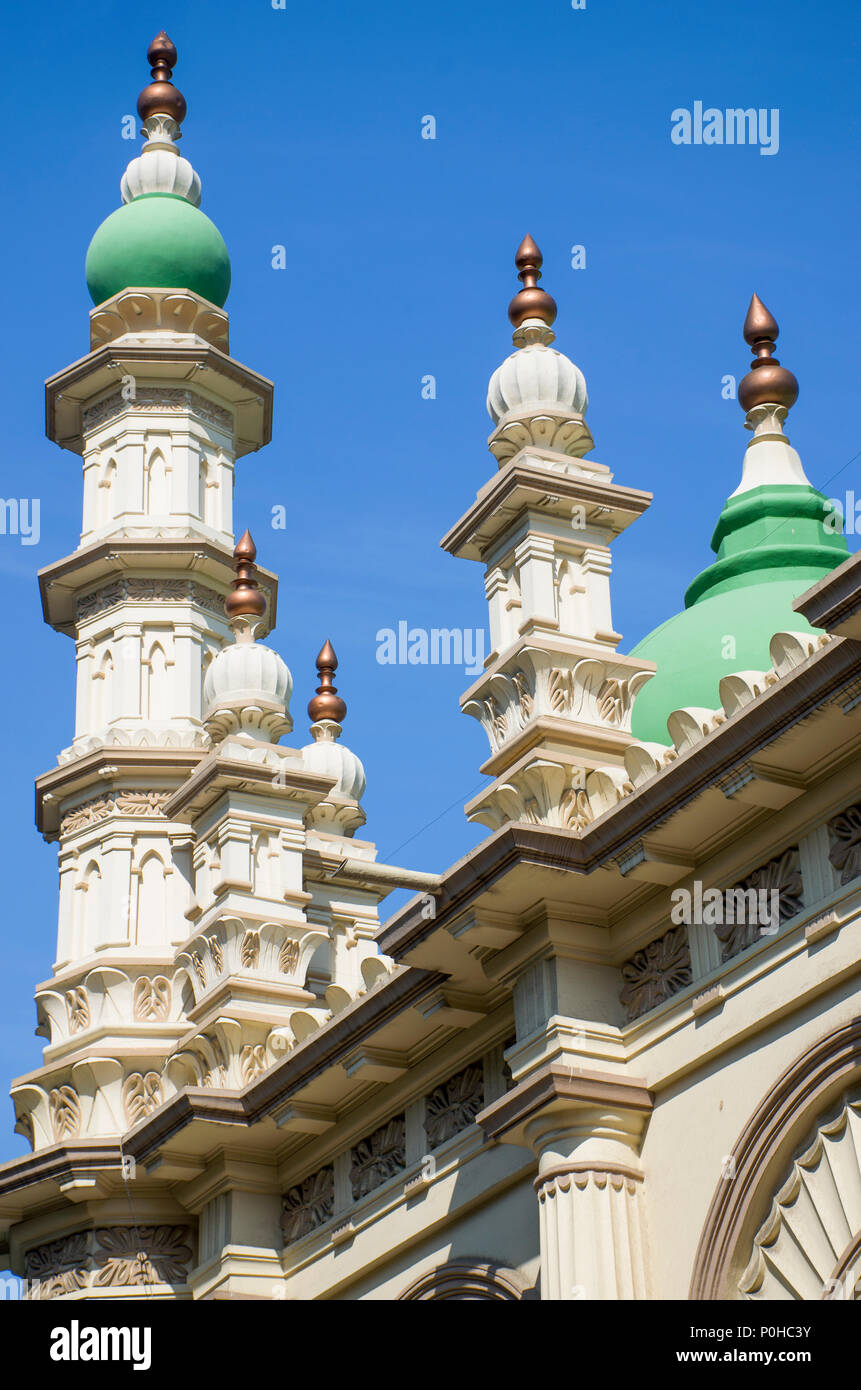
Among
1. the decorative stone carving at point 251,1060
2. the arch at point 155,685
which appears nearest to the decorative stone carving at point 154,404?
the arch at point 155,685

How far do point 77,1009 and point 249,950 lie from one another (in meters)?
2.21

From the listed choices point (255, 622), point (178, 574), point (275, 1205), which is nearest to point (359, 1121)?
point (275, 1205)

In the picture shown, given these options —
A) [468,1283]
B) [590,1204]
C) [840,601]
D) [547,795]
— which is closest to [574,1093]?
[590,1204]

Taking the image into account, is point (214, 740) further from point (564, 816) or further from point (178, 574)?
point (564, 816)

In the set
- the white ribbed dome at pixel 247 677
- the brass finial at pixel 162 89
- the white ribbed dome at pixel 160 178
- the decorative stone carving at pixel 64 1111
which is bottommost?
the decorative stone carving at pixel 64 1111

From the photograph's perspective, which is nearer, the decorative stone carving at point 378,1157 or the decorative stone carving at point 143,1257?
the decorative stone carving at point 378,1157

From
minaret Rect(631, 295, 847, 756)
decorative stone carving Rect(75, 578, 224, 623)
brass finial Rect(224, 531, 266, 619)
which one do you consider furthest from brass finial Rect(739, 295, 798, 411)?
decorative stone carving Rect(75, 578, 224, 623)

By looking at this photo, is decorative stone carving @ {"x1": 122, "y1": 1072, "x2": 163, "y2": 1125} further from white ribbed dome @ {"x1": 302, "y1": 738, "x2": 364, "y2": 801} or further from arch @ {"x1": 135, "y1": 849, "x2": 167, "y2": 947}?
white ribbed dome @ {"x1": 302, "y1": 738, "x2": 364, "y2": 801}

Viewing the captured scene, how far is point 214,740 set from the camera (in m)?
15.0

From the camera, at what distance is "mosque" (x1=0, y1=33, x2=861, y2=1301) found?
905cm

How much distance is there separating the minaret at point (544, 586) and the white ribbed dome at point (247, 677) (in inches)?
A: 132

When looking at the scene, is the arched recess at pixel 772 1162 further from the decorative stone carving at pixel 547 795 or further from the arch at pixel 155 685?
the arch at pixel 155 685

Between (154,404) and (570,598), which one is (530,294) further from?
(154,404)

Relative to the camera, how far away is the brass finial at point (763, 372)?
1431 centimetres
